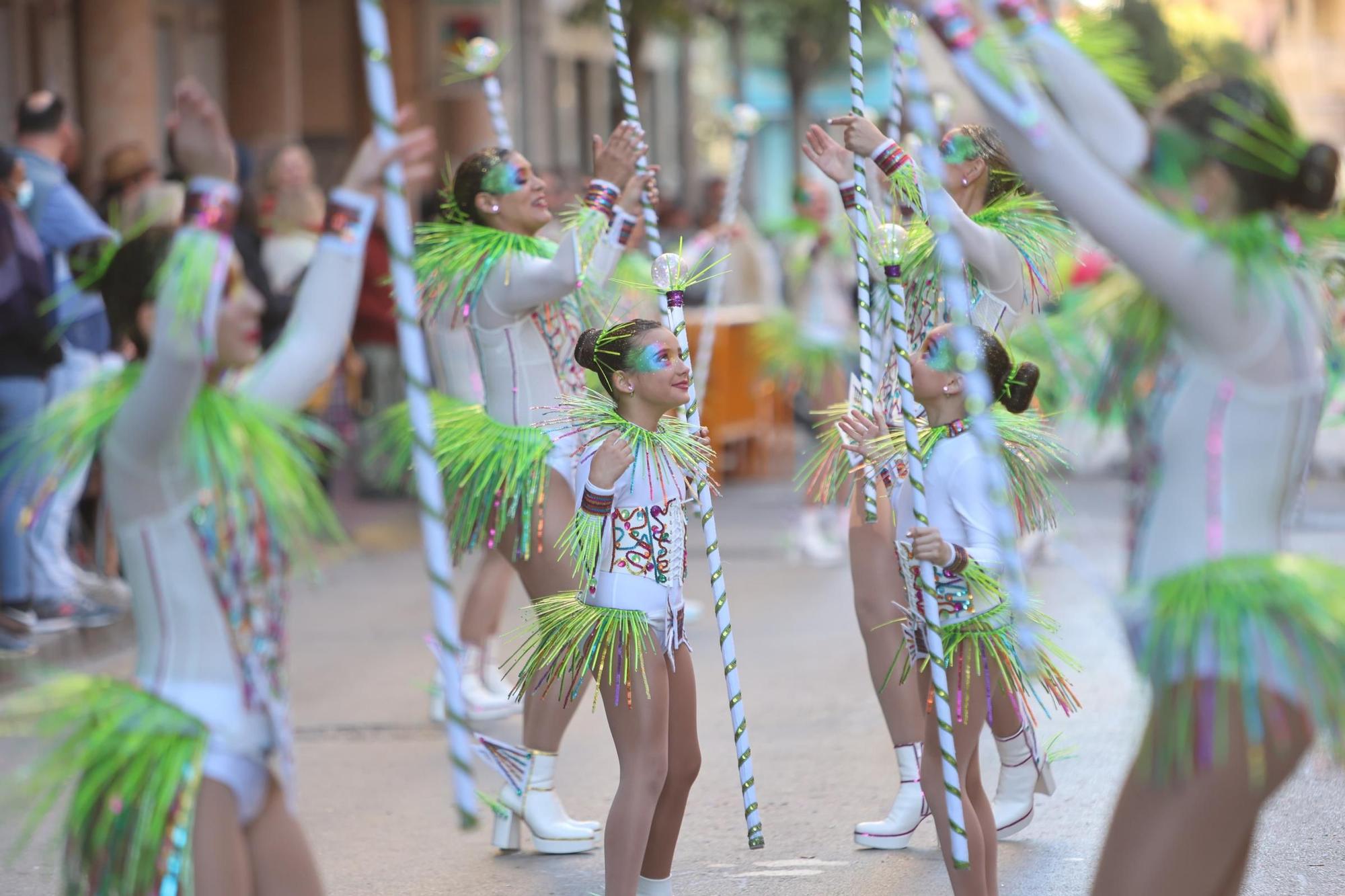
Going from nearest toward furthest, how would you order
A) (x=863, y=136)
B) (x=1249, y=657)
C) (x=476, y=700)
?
(x=1249, y=657) → (x=863, y=136) → (x=476, y=700)

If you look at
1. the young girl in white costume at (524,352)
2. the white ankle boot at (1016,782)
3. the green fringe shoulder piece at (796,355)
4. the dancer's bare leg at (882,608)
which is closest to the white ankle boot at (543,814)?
the young girl in white costume at (524,352)

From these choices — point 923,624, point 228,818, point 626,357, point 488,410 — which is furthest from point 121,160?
point 228,818

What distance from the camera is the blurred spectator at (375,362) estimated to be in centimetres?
1145

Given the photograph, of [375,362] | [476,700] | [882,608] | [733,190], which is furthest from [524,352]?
[375,362]

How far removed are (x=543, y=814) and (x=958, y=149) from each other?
2.12 m

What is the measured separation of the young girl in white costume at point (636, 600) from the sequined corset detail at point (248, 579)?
111 centimetres

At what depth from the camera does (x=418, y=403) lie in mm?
3086

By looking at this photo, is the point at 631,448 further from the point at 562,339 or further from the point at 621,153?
the point at 562,339

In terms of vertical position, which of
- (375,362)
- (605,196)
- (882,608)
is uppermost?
(605,196)

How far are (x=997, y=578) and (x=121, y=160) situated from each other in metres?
6.00

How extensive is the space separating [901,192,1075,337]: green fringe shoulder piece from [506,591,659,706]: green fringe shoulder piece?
122 cm

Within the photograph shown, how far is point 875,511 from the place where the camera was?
189 inches

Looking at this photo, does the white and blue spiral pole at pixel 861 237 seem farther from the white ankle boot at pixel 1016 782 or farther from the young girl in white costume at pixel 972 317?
the white ankle boot at pixel 1016 782

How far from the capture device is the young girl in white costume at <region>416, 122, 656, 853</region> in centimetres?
504
